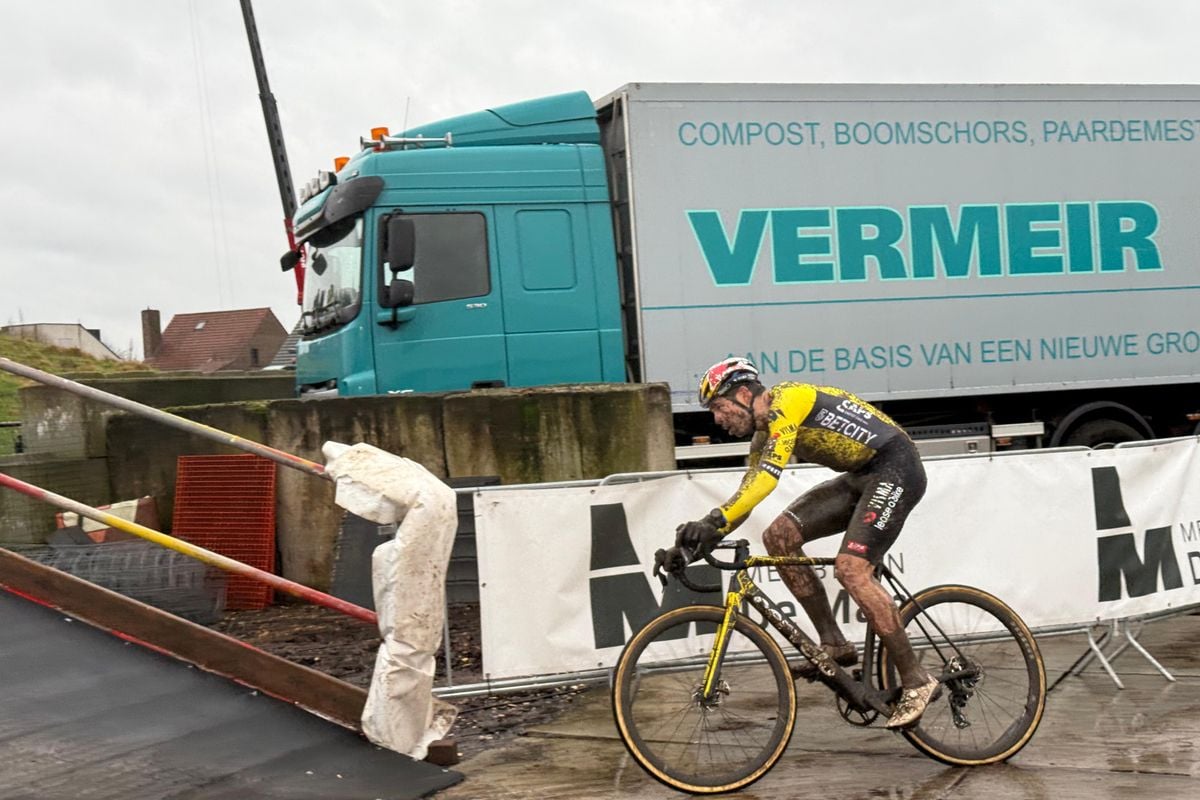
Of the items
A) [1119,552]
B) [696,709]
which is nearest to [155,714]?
[696,709]

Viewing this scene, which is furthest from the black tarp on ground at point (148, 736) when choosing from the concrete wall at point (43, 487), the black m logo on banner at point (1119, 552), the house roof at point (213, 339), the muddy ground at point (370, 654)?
the house roof at point (213, 339)


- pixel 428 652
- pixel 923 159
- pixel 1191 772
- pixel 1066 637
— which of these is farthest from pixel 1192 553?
pixel 923 159

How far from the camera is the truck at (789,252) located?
433 inches

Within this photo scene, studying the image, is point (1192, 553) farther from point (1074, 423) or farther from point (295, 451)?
point (295, 451)

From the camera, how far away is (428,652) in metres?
5.56

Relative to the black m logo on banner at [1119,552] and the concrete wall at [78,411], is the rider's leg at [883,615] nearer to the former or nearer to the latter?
the black m logo on banner at [1119,552]

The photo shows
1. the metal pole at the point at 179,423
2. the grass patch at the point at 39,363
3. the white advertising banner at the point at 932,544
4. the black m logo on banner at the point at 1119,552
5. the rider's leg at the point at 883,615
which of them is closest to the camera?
the rider's leg at the point at 883,615

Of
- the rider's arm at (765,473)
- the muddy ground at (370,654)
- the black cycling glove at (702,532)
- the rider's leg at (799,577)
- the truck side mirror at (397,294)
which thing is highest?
the truck side mirror at (397,294)

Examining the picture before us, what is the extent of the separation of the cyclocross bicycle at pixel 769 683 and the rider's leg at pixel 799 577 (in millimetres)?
81

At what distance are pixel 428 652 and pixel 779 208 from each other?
6939 millimetres

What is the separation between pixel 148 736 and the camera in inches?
207

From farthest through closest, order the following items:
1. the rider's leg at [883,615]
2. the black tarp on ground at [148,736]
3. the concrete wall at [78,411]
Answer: the concrete wall at [78,411] < the rider's leg at [883,615] < the black tarp on ground at [148,736]

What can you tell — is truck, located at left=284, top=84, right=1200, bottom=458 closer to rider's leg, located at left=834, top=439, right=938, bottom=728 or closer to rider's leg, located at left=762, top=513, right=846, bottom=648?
rider's leg, located at left=762, top=513, right=846, bottom=648

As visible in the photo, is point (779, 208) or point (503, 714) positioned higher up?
point (779, 208)
